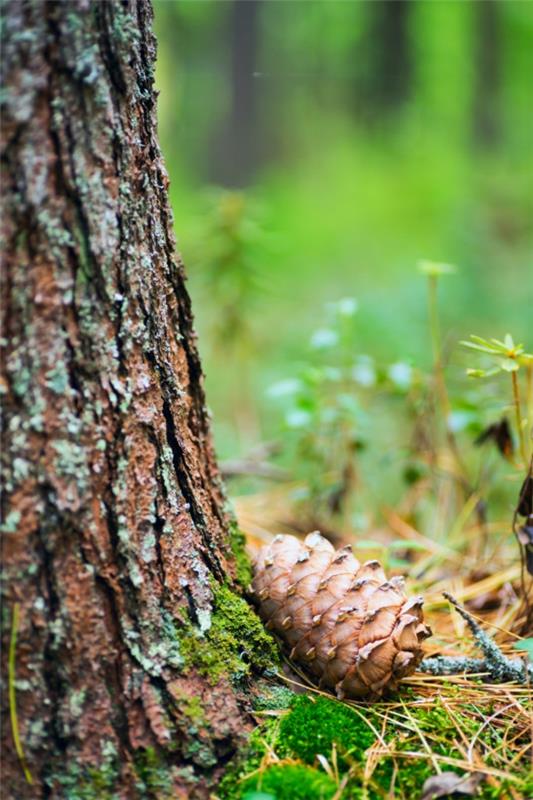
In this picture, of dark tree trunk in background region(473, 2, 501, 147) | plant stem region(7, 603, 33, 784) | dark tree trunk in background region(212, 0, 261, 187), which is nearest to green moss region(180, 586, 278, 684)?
plant stem region(7, 603, 33, 784)

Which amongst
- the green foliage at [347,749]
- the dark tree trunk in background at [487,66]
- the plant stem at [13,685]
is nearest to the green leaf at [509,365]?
the green foliage at [347,749]

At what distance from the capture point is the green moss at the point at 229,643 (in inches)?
48.5

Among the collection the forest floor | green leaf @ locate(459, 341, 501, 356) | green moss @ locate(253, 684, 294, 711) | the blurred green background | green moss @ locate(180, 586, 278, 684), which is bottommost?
the forest floor

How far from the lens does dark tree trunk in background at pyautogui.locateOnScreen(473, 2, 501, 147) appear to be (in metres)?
13.1

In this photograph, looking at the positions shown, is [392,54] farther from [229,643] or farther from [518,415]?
[229,643]

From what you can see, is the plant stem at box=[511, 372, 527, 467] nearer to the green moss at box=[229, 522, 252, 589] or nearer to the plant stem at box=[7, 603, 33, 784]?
the green moss at box=[229, 522, 252, 589]

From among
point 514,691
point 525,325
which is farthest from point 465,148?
point 514,691

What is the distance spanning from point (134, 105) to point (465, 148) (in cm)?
1269

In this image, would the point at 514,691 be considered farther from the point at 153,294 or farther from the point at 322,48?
the point at 322,48

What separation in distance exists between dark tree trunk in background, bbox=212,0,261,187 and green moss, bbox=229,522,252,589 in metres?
10.9

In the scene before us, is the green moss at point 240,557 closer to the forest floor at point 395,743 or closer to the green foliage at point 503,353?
the forest floor at point 395,743

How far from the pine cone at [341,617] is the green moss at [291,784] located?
180 millimetres

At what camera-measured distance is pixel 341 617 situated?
132 cm

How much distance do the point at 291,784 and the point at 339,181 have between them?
11299 millimetres
